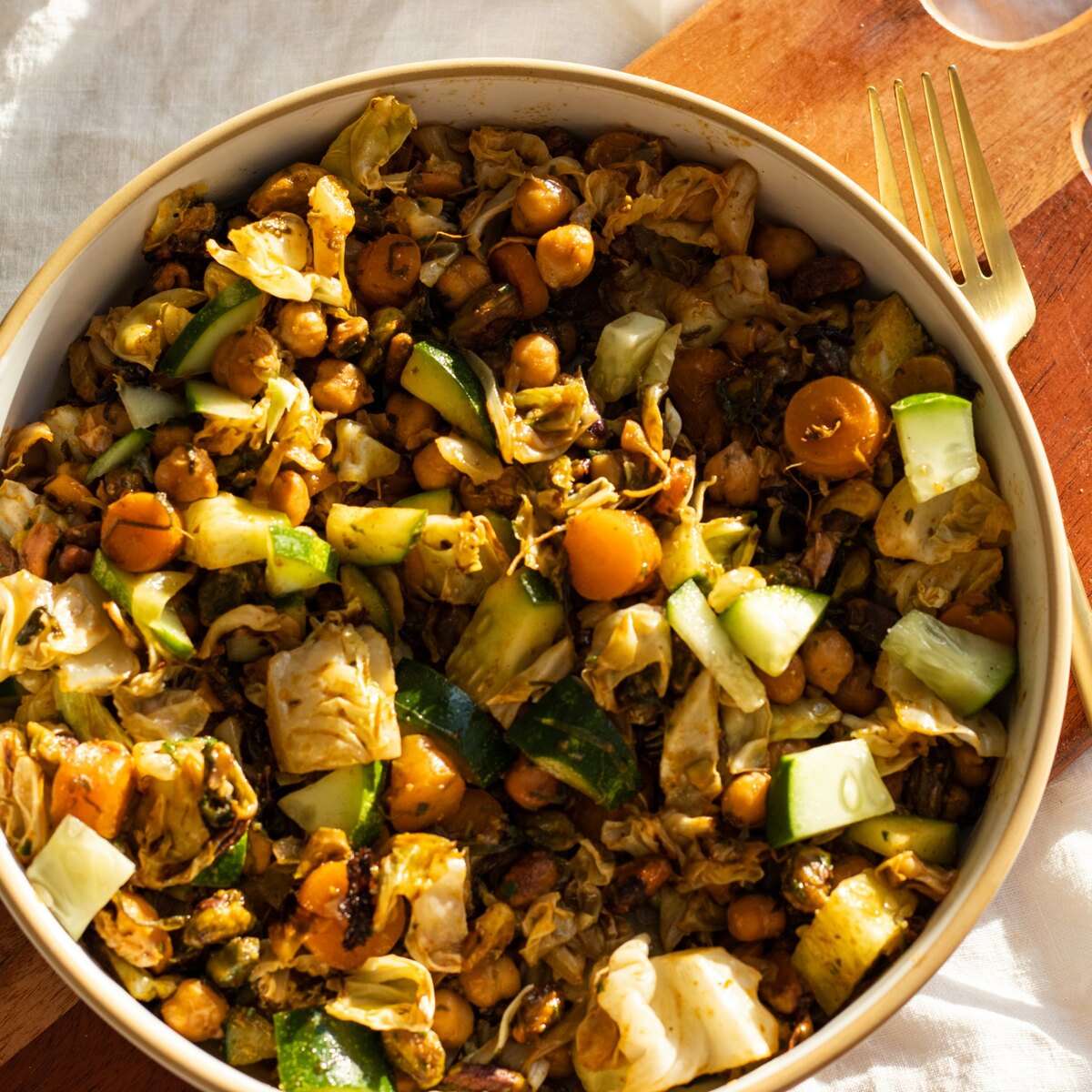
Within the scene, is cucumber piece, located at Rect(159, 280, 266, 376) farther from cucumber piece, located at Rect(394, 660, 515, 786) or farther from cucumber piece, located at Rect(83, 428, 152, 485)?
cucumber piece, located at Rect(394, 660, 515, 786)

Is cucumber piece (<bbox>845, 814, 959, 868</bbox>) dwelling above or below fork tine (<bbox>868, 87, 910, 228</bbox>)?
below

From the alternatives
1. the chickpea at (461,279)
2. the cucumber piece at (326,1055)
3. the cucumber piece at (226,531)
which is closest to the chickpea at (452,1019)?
the cucumber piece at (326,1055)

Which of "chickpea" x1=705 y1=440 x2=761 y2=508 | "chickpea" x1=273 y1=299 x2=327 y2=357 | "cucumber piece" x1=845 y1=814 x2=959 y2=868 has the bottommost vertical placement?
"cucumber piece" x1=845 y1=814 x2=959 y2=868

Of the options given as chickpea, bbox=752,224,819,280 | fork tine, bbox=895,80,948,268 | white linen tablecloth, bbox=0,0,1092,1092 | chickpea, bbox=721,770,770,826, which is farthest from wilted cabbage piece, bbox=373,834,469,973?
white linen tablecloth, bbox=0,0,1092,1092

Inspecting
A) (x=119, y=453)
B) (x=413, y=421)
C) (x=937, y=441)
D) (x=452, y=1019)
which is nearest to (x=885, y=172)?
(x=937, y=441)

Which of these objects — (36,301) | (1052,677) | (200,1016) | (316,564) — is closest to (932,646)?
(1052,677)

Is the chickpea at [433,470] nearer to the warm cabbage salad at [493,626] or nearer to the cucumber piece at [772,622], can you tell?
the warm cabbage salad at [493,626]

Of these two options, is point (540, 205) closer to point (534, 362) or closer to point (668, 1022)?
point (534, 362)
